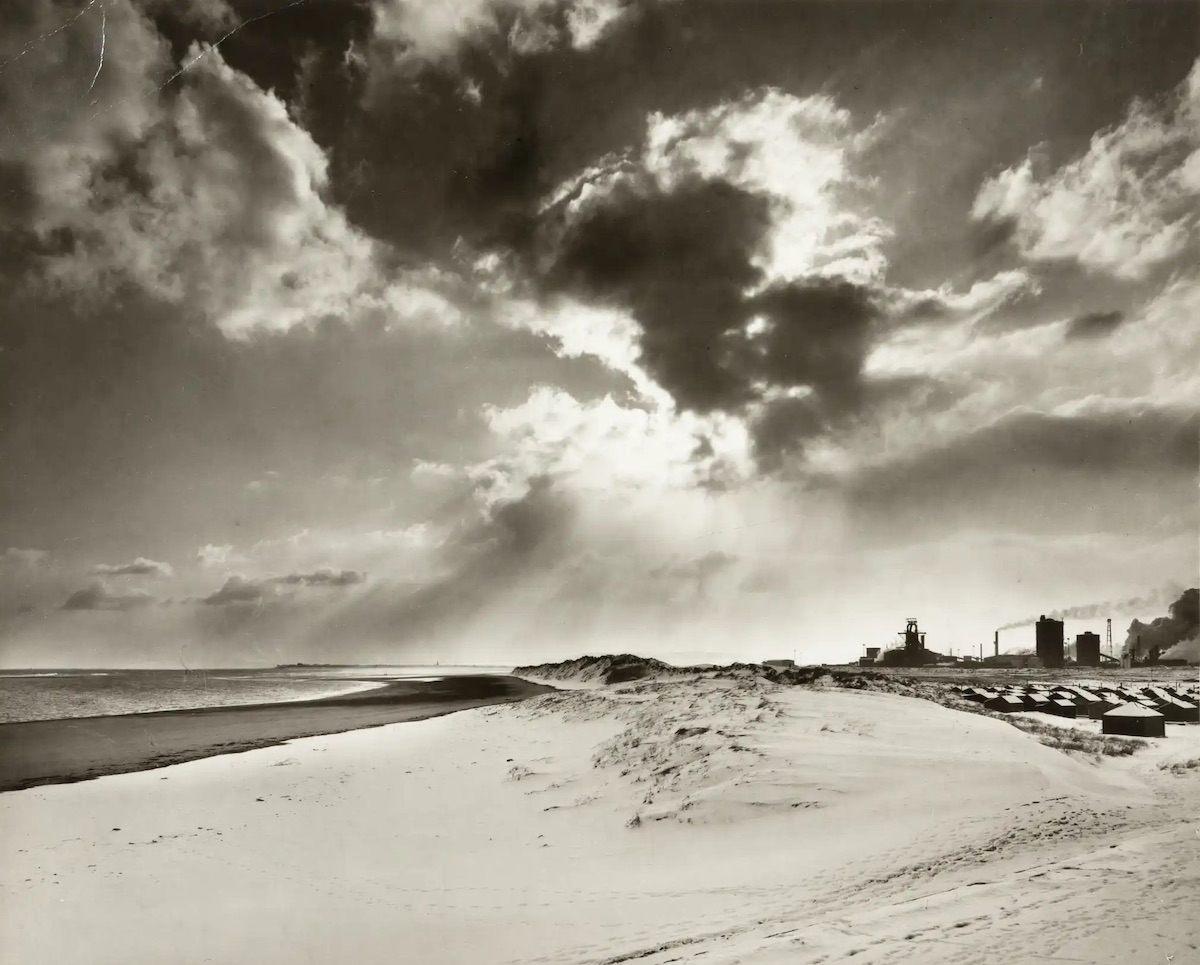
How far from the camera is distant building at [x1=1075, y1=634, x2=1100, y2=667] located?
389 ft

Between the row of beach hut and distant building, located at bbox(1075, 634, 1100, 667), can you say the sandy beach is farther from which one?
distant building, located at bbox(1075, 634, 1100, 667)

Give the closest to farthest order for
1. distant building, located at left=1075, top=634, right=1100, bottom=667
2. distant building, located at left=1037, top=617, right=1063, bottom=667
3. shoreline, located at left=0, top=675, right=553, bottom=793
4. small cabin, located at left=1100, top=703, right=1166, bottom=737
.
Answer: shoreline, located at left=0, top=675, right=553, bottom=793 → small cabin, located at left=1100, top=703, right=1166, bottom=737 → distant building, located at left=1037, top=617, right=1063, bottom=667 → distant building, located at left=1075, top=634, right=1100, bottom=667

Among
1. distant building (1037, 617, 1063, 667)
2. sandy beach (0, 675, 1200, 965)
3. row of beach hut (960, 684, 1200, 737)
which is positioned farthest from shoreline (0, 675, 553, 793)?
distant building (1037, 617, 1063, 667)

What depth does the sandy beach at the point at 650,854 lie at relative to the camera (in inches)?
288

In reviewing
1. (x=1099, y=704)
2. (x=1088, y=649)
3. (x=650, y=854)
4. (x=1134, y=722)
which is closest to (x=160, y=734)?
(x=650, y=854)

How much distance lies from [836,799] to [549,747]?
33.2ft

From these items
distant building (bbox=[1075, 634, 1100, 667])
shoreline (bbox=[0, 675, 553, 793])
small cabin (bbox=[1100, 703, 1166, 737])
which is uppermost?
small cabin (bbox=[1100, 703, 1166, 737])

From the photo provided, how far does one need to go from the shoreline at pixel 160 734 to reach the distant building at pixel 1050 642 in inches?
3939

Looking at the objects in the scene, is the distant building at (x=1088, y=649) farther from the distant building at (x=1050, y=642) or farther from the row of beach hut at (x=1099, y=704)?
the row of beach hut at (x=1099, y=704)

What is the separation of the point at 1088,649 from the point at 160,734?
13091cm

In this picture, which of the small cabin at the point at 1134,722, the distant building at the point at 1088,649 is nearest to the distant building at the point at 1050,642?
the distant building at the point at 1088,649

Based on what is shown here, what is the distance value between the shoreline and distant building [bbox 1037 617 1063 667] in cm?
10004

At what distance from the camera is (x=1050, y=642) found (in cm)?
11312

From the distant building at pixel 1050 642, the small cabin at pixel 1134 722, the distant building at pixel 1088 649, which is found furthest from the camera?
the distant building at pixel 1088 649
